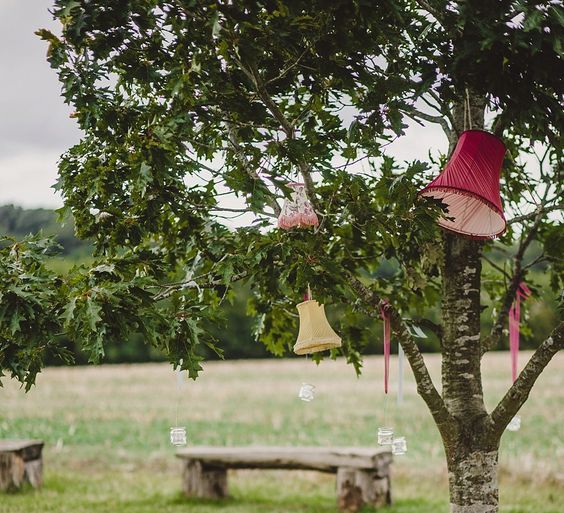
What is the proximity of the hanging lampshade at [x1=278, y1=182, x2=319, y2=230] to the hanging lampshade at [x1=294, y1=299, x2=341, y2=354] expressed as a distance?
0.48 m

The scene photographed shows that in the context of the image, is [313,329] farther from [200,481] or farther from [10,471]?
[10,471]

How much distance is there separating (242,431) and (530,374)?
860 cm

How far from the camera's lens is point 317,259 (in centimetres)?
372

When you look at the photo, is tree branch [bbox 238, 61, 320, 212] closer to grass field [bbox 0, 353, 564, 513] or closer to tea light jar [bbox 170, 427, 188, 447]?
tea light jar [bbox 170, 427, 188, 447]

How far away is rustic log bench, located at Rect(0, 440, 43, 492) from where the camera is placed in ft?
27.1

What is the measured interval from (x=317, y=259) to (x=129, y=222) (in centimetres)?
99

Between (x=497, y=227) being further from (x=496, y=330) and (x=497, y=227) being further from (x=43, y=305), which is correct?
(x=43, y=305)

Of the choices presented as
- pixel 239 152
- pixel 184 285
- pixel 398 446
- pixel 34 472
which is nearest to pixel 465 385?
pixel 398 446

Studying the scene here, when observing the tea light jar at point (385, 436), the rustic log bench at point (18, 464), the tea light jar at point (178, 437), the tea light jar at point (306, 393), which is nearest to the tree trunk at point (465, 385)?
the tea light jar at point (385, 436)

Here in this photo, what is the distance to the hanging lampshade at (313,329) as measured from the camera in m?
4.21

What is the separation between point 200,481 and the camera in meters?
8.27

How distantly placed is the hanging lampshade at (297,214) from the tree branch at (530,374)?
146 centimetres

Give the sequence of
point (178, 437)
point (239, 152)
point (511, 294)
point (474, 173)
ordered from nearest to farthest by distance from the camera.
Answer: point (474, 173)
point (239, 152)
point (178, 437)
point (511, 294)

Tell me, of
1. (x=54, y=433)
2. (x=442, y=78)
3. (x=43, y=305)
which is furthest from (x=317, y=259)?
(x=54, y=433)
